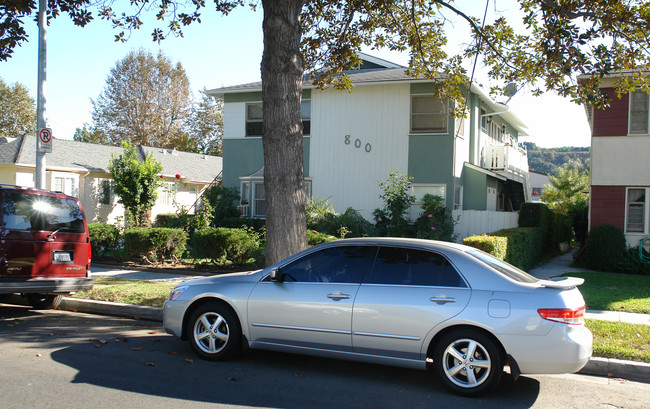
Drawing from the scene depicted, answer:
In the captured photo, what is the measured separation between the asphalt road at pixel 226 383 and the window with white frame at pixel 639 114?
1184 cm

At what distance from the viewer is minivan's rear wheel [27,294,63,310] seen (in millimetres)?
9469

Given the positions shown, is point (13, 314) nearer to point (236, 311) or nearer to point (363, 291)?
point (236, 311)

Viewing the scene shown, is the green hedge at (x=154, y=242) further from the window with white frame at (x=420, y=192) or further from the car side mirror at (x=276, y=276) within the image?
the car side mirror at (x=276, y=276)

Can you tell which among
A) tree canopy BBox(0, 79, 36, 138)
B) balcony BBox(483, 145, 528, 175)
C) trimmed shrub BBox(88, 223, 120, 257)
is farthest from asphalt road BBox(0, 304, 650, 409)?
tree canopy BBox(0, 79, 36, 138)

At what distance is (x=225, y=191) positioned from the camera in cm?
2067

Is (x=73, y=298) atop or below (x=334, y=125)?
below

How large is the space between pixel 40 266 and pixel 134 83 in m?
35.1

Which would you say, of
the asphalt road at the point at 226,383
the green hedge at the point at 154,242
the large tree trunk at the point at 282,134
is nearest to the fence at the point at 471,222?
the green hedge at the point at 154,242

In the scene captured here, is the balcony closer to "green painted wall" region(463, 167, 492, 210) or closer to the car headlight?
"green painted wall" region(463, 167, 492, 210)

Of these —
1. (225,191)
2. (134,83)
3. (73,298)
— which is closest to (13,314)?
(73,298)

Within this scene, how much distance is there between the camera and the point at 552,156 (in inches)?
4695

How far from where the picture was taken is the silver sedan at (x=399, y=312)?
519 cm

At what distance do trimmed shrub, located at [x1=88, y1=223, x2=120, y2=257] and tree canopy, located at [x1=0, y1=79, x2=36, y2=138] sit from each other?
3288cm

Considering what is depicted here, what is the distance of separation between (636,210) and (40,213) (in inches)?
604
